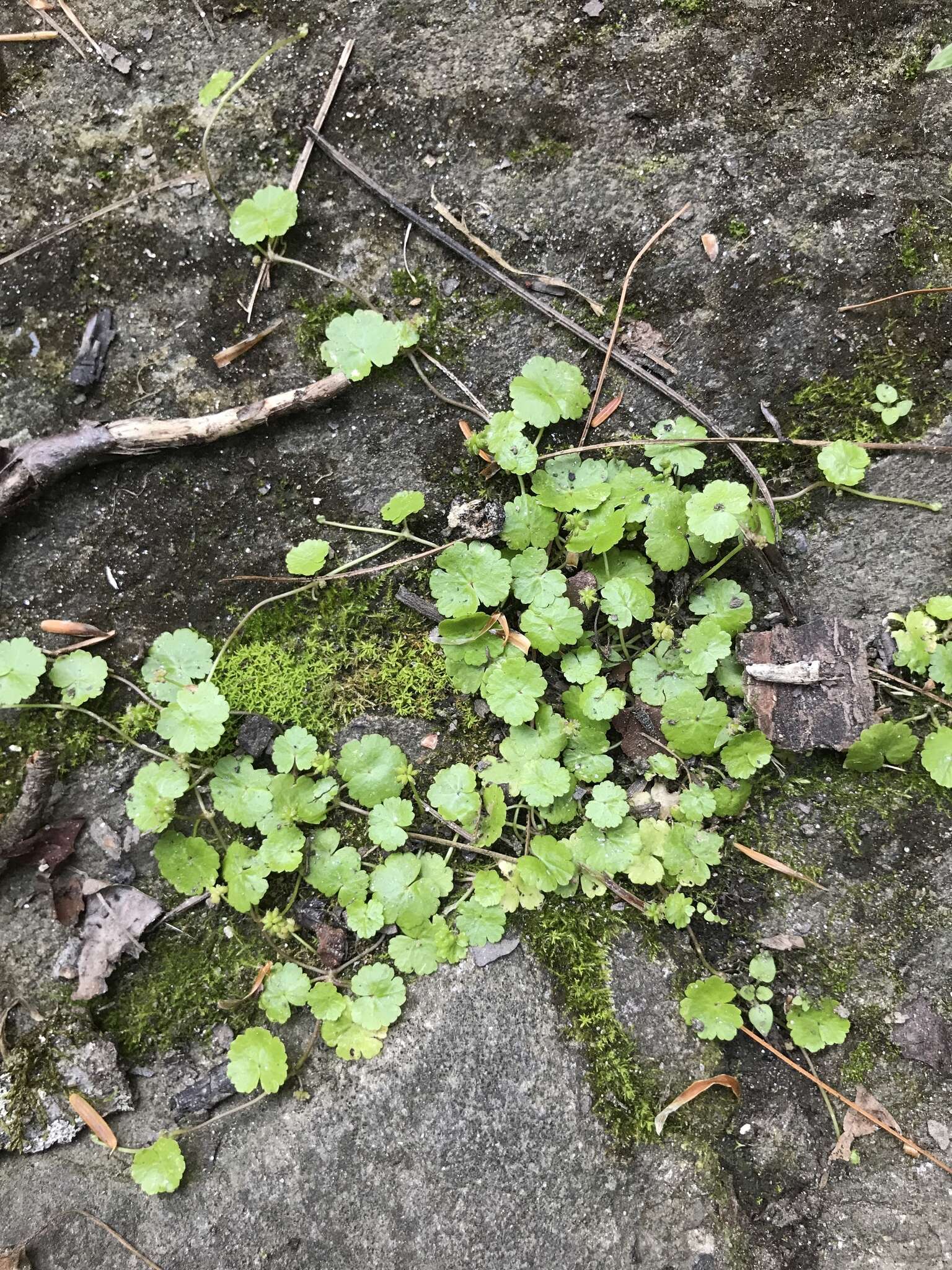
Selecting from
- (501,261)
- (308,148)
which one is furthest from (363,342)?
(308,148)

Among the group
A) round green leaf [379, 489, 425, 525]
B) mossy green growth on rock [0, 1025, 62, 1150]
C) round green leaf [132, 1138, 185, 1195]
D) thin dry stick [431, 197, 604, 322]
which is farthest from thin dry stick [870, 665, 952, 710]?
mossy green growth on rock [0, 1025, 62, 1150]

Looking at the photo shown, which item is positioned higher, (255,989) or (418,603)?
(418,603)

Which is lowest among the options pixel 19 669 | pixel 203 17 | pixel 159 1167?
pixel 159 1167

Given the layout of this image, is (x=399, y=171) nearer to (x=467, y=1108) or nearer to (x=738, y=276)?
(x=738, y=276)

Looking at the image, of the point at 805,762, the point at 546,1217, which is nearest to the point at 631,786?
the point at 805,762

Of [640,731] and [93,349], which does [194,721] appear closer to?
[93,349]

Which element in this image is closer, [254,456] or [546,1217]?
[546,1217]
